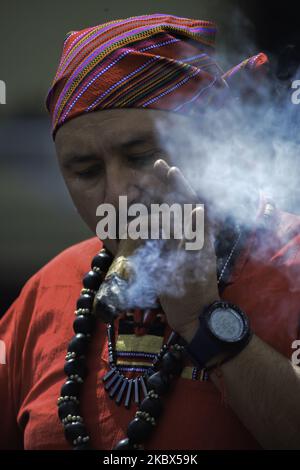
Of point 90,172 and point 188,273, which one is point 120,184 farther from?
point 188,273

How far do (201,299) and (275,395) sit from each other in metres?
0.32

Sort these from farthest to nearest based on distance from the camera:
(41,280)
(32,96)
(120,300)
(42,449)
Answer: (32,96)
(41,280)
(42,449)
(120,300)

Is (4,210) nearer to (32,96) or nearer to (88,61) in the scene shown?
(32,96)

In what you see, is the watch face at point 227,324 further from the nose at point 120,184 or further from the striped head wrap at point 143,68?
the striped head wrap at point 143,68

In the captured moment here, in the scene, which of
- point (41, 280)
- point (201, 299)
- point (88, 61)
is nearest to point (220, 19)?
point (88, 61)

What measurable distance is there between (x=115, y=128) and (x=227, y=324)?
75cm

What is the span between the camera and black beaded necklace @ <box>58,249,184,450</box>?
199cm

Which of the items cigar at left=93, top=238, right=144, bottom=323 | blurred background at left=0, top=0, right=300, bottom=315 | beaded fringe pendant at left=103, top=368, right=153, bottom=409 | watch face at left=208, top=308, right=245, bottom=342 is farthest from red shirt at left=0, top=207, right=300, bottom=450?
blurred background at left=0, top=0, right=300, bottom=315

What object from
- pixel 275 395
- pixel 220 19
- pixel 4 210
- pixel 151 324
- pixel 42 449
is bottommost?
pixel 42 449

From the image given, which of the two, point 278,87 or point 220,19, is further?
point 220,19

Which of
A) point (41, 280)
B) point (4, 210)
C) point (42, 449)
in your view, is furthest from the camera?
point (4, 210)

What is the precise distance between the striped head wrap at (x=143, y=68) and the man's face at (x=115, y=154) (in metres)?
0.04

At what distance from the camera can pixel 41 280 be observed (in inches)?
107

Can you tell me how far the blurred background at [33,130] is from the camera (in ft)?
14.6
